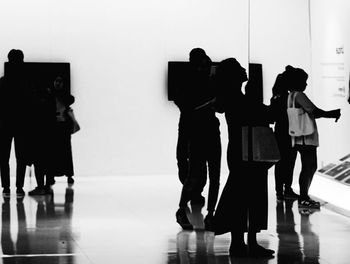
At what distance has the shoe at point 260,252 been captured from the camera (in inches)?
360

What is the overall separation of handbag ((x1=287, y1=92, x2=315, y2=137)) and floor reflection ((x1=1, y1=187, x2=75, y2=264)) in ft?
10.2

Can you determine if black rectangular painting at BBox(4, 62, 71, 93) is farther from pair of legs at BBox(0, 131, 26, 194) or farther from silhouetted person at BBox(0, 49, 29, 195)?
pair of legs at BBox(0, 131, 26, 194)

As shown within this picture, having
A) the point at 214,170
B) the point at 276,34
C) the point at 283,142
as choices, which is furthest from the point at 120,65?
the point at 214,170

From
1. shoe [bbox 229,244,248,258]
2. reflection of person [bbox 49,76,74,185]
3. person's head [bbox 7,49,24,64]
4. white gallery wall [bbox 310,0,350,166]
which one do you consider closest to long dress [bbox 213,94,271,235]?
shoe [bbox 229,244,248,258]

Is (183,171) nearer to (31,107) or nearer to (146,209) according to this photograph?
(146,209)

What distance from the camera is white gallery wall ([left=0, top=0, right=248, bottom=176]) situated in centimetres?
1853

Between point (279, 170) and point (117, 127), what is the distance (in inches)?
214

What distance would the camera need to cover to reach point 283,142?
13844mm

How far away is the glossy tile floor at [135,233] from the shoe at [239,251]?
135 mm

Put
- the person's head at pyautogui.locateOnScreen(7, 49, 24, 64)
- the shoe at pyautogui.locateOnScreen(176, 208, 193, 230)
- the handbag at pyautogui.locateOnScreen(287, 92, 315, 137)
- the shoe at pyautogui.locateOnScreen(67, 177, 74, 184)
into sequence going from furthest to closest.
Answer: the shoe at pyautogui.locateOnScreen(67, 177, 74, 184)
the person's head at pyautogui.locateOnScreen(7, 49, 24, 64)
the handbag at pyautogui.locateOnScreen(287, 92, 315, 137)
the shoe at pyautogui.locateOnScreen(176, 208, 193, 230)

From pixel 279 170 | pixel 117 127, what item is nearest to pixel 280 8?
pixel 117 127

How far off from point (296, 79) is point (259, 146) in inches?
152

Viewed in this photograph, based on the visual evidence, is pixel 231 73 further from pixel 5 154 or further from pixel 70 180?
pixel 70 180

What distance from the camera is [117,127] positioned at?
61.7 feet
